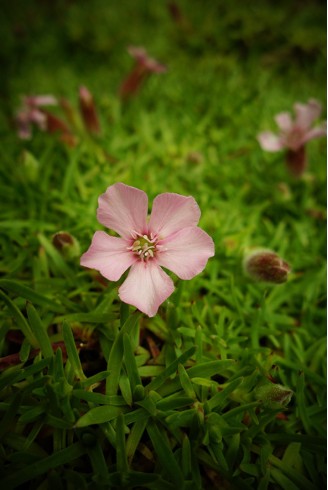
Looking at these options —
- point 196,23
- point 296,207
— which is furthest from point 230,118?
point 196,23

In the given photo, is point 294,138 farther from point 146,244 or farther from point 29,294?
point 29,294

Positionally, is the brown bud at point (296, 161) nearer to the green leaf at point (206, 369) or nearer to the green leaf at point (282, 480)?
the green leaf at point (206, 369)

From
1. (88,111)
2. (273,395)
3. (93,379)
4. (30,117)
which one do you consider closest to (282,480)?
(273,395)

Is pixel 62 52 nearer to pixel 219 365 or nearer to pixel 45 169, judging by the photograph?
pixel 45 169

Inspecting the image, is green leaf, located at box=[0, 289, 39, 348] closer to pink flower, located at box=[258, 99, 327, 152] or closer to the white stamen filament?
the white stamen filament

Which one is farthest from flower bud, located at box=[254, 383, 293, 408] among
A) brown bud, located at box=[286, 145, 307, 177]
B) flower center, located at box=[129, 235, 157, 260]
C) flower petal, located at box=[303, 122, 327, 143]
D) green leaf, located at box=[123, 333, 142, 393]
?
brown bud, located at box=[286, 145, 307, 177]

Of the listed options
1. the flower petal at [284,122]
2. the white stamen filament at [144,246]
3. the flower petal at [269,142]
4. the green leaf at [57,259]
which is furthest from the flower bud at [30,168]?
the flower petal at [284,122]
